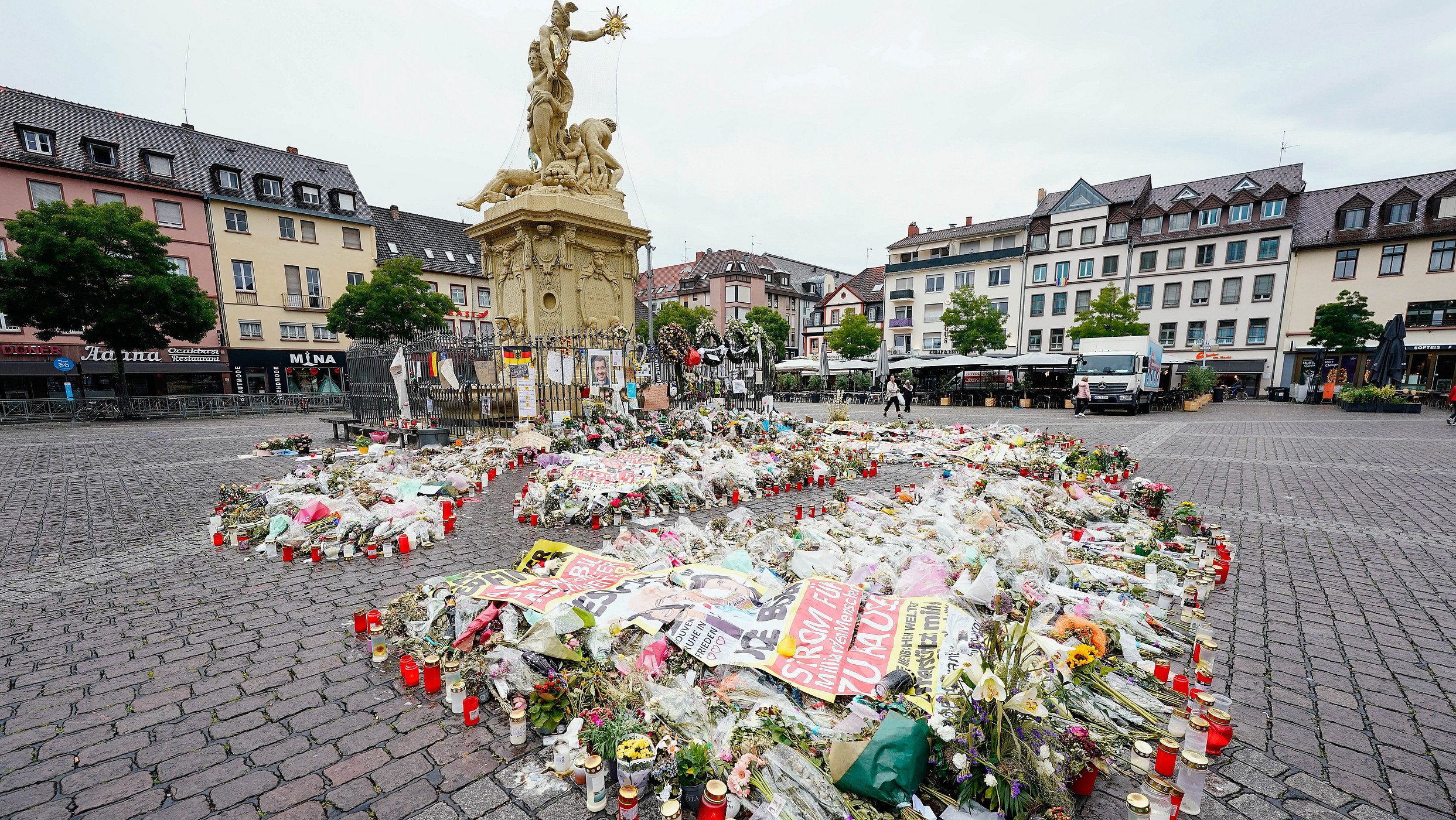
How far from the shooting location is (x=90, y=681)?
3363mm

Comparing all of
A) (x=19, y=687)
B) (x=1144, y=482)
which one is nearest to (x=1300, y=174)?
(x=1144, y=482)

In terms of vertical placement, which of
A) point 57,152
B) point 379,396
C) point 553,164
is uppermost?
point 57,152

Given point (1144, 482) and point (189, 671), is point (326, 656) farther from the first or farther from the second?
point (1144, 482)

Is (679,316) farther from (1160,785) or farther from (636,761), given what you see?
(1160,785)

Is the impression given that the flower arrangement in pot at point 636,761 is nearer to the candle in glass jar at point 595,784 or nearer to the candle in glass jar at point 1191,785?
the candle in glass jar at point 595,784

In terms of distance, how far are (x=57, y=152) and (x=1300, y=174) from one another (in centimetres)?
7272

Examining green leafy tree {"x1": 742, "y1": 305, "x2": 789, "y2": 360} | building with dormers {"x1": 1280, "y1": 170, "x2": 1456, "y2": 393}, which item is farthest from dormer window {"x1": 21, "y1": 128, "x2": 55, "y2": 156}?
building with dormers {"x1": 1280, "y1": 170, "x2": 1456, "y2": 393}

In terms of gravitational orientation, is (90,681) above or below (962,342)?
below

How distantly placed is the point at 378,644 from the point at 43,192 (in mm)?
39690

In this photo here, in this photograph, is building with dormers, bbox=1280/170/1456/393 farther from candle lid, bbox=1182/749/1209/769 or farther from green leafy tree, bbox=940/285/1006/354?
→ candle lid, bbox=1182/749/1209/769

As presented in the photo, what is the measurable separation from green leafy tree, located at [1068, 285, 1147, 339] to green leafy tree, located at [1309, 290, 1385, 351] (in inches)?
295

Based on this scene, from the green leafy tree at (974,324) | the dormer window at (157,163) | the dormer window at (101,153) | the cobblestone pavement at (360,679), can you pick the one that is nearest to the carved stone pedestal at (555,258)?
the cobblestone pavement at (360,679)

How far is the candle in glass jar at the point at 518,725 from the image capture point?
282 centimetres

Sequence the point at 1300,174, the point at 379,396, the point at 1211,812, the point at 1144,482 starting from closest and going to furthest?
the point at 1211,812 < the point at 1144,482 < the point at 379,396 < the point at 1300,174
